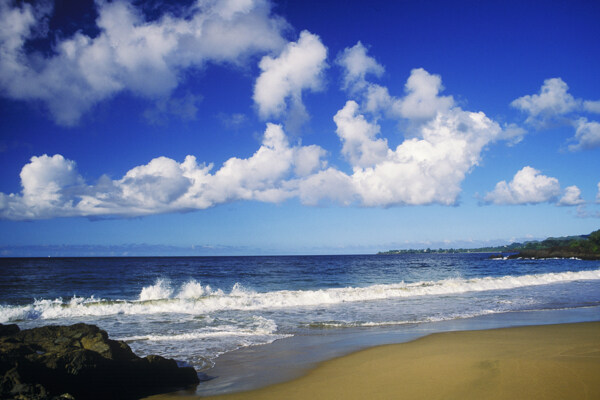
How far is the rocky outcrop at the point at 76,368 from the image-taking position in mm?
5163

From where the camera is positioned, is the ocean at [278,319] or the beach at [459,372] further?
the ocean at [278,319]

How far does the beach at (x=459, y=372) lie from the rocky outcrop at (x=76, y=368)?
1.90ft

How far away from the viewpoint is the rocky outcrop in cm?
516

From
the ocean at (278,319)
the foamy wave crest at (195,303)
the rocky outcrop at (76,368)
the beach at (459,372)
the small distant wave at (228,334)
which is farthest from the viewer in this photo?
the foamy wave crest at (195,303)

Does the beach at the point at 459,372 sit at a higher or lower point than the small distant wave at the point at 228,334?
higher

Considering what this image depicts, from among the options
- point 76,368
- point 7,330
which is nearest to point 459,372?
point 76,368

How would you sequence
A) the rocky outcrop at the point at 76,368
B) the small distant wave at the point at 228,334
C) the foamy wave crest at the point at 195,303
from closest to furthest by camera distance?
the rocky outcrop at the point at 76,368
the small distant wave at the point at 228,334
the foamy wave crest at the point at 195,303

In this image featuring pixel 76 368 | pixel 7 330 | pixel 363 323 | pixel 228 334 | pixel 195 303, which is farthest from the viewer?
pixel 195 303

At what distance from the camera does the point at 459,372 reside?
271 inches

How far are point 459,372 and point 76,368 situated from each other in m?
7.13

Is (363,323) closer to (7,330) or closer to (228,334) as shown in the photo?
(228,334)

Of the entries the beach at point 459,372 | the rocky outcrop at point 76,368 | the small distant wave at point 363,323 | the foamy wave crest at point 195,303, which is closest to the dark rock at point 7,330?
the rocky outcrop at point 76,368

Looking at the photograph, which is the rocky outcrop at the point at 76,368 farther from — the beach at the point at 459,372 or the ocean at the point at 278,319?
the ocean at the point at 278,319

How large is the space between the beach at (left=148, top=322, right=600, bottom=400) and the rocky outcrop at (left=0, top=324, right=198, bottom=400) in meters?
0.58
